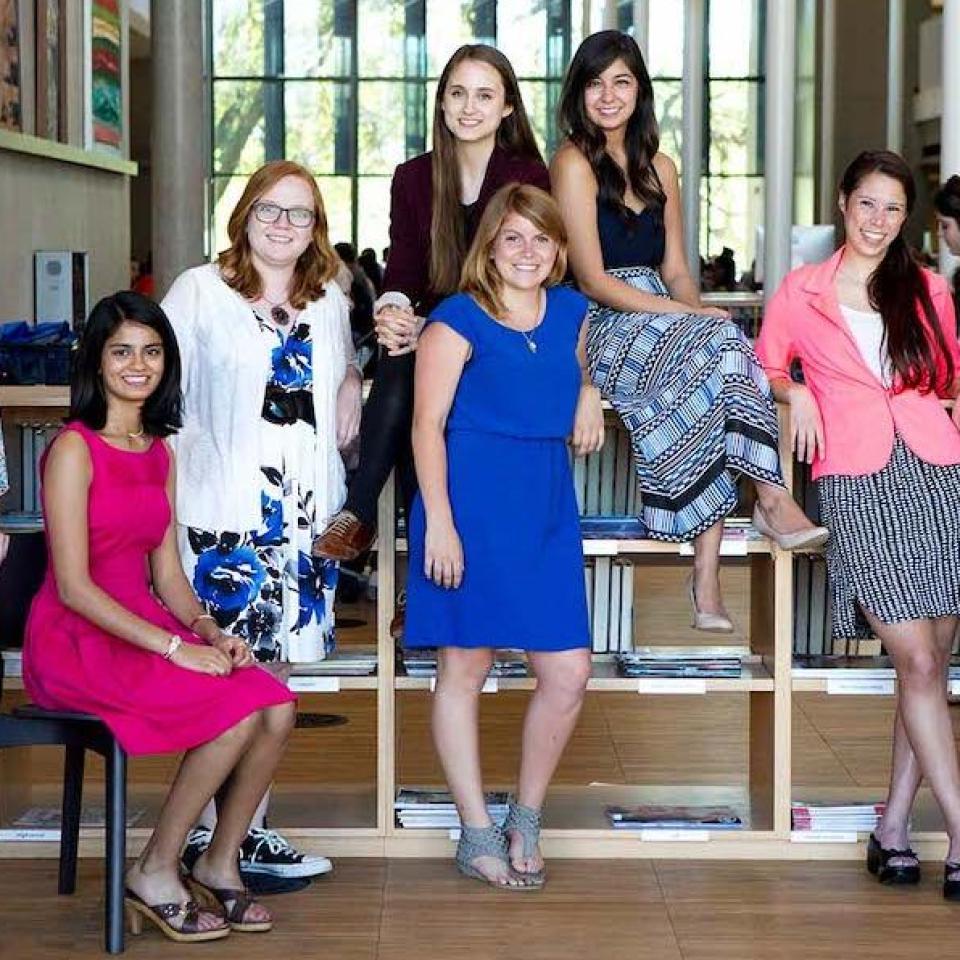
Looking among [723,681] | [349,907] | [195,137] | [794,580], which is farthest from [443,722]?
[195,137]

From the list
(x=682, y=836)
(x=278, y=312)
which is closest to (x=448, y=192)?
(x=278, y=312)

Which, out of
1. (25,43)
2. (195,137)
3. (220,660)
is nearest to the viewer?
(220,660)

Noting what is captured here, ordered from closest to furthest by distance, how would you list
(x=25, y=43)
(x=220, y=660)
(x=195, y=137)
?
(x=220, y=660), (x=25, y=43), (x=195, y=137)

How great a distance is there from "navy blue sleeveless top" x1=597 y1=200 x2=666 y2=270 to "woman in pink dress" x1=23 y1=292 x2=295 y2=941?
4.18 ft

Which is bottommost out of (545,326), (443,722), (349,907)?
(349,907)

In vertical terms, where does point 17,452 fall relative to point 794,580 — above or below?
above

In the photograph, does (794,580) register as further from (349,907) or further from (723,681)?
(349,907)

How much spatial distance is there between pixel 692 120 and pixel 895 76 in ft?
14.2

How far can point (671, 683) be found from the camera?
5562 mm

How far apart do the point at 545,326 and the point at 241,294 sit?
76 cm

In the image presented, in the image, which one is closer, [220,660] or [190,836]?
[220,660]

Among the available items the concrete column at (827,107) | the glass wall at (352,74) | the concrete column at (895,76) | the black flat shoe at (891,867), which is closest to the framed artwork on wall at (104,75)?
the concrete column at (895,76)

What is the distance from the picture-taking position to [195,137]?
1684 centimetres

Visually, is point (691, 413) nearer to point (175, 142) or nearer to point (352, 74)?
point (175, 142)
